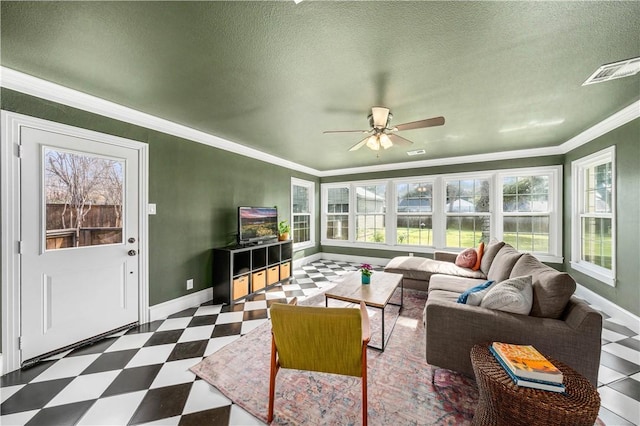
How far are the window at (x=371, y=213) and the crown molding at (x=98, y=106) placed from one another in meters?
3.29

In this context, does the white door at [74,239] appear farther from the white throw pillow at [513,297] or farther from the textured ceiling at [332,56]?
the white throw pillow at [513,297]

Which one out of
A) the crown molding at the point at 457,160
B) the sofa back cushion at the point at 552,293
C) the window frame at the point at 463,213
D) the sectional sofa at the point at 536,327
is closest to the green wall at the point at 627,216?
the crown molding at the point at 457,160

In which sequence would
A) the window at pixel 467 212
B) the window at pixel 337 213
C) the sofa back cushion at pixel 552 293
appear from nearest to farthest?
the sofa back cushion at pixel 552 293, the window at pixel 467 212, the window at pixel 337 213

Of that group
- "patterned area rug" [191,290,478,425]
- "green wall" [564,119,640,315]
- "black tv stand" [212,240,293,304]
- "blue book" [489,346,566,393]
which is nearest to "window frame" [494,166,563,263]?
"green wall" [564,119,640,315]

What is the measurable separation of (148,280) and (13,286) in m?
1.01

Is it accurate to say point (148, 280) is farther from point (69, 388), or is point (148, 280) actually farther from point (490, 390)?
point (490, 390)

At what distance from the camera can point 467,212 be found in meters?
4.79

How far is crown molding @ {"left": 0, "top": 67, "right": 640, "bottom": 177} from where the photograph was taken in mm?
1976

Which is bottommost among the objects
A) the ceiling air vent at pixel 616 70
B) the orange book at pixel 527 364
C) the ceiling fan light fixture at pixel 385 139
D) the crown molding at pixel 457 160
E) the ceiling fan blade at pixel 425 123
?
the orange book at pixel 527 364

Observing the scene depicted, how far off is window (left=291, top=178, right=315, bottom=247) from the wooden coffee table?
2.69m

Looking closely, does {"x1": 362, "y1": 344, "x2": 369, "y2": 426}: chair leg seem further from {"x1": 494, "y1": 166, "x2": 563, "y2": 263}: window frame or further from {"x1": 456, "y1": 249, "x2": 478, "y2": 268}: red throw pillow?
{"x1": 494, "y1": 166, "x2": 563, "y2": 263}: window frame

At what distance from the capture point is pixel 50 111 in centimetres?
212

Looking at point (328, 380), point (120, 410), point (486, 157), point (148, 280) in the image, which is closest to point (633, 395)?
point (328, 380)

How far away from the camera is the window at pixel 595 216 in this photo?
3.05 m
